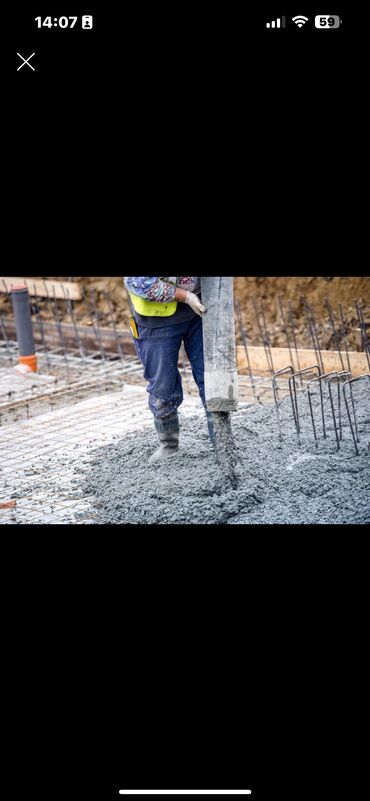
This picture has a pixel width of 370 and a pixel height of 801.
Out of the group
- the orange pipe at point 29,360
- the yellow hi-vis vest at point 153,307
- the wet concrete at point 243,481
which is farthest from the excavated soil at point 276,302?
the yellow hi-vis vest at point 153,307

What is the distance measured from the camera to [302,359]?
6023 mm

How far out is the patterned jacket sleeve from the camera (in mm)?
3916

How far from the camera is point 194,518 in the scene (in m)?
3.76

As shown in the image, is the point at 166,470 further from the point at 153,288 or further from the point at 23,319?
the point at 23,319

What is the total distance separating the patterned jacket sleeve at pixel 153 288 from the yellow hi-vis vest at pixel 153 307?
70 millimetres

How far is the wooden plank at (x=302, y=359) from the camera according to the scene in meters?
5.77

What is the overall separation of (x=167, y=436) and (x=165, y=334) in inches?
21.5
